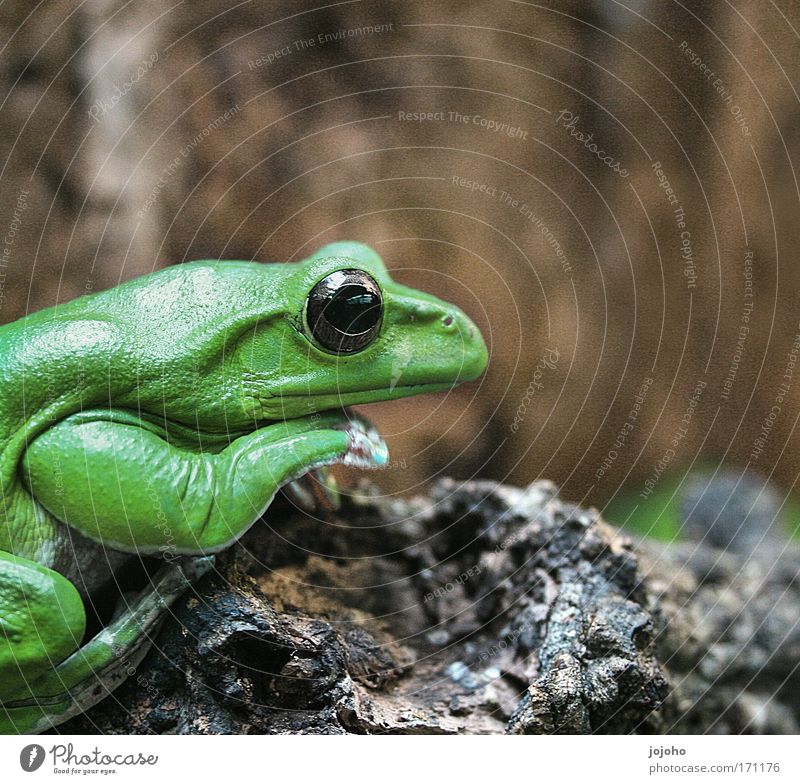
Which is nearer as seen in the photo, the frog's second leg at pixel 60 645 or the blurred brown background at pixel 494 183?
the frog's second leg at pixel 60 645

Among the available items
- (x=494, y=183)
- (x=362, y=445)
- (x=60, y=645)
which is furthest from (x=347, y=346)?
(x=494, y=183)

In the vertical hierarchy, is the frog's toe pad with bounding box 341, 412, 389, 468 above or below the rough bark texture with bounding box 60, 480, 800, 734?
above

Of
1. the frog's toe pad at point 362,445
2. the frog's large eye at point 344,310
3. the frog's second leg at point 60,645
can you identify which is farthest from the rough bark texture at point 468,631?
the frog's large eye at point 344,310

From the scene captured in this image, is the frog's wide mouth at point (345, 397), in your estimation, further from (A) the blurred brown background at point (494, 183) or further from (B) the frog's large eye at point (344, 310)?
(A) the blurred brown background at point (494, 183)

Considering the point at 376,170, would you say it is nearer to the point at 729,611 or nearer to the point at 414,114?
the point at 414,114

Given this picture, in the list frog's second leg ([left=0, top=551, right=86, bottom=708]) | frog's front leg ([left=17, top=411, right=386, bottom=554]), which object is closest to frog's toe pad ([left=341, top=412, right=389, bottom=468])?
frog's front leg ([left=17, top=411, right=386, bottom=554])

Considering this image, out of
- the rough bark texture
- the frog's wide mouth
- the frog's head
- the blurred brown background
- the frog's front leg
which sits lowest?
the rough bark texture

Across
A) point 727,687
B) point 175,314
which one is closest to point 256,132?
point 175,314

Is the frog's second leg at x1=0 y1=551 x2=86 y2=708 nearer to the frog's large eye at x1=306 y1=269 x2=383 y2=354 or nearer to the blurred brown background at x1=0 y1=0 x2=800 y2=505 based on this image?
the frog's large eye at x1=306 y1=269 x2=383 y2=354
